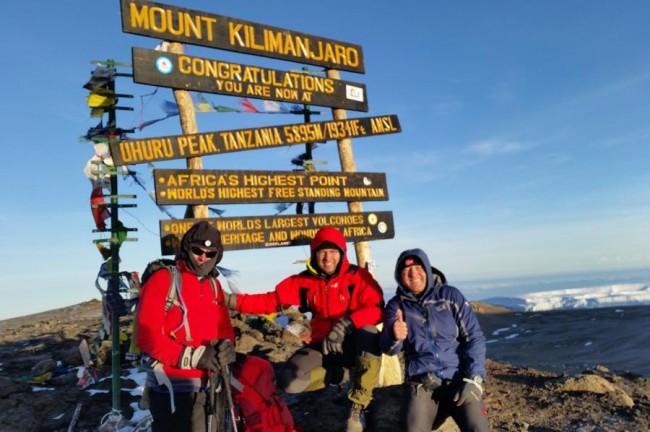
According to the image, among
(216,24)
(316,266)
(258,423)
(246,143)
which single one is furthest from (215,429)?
(216,24)

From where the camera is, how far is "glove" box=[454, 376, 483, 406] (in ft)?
13.4

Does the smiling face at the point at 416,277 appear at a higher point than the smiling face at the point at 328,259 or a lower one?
lower

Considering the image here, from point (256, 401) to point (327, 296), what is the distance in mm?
1449

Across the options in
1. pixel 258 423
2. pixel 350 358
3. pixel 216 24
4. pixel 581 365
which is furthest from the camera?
pixel 581 365

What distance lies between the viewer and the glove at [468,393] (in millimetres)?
4078

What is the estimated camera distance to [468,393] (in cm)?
407

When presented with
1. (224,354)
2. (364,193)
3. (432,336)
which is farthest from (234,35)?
(432,336)

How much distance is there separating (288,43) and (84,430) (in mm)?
7508

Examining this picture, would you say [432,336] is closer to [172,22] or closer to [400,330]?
[400,330]

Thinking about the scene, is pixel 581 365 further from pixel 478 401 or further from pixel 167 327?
pixel 167 327

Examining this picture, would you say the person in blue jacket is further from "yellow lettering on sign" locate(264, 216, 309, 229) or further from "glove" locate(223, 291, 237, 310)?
"yellow lettering on sign" locate(264, 216, 309, 229)

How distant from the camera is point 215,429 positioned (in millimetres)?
4195

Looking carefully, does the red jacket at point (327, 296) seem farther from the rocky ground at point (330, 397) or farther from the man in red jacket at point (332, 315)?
the rocky ground at point (330, 397)

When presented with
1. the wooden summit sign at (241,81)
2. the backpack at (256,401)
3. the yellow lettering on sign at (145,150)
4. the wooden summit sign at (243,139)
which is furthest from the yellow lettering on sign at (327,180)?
the backpack at (256,401)
